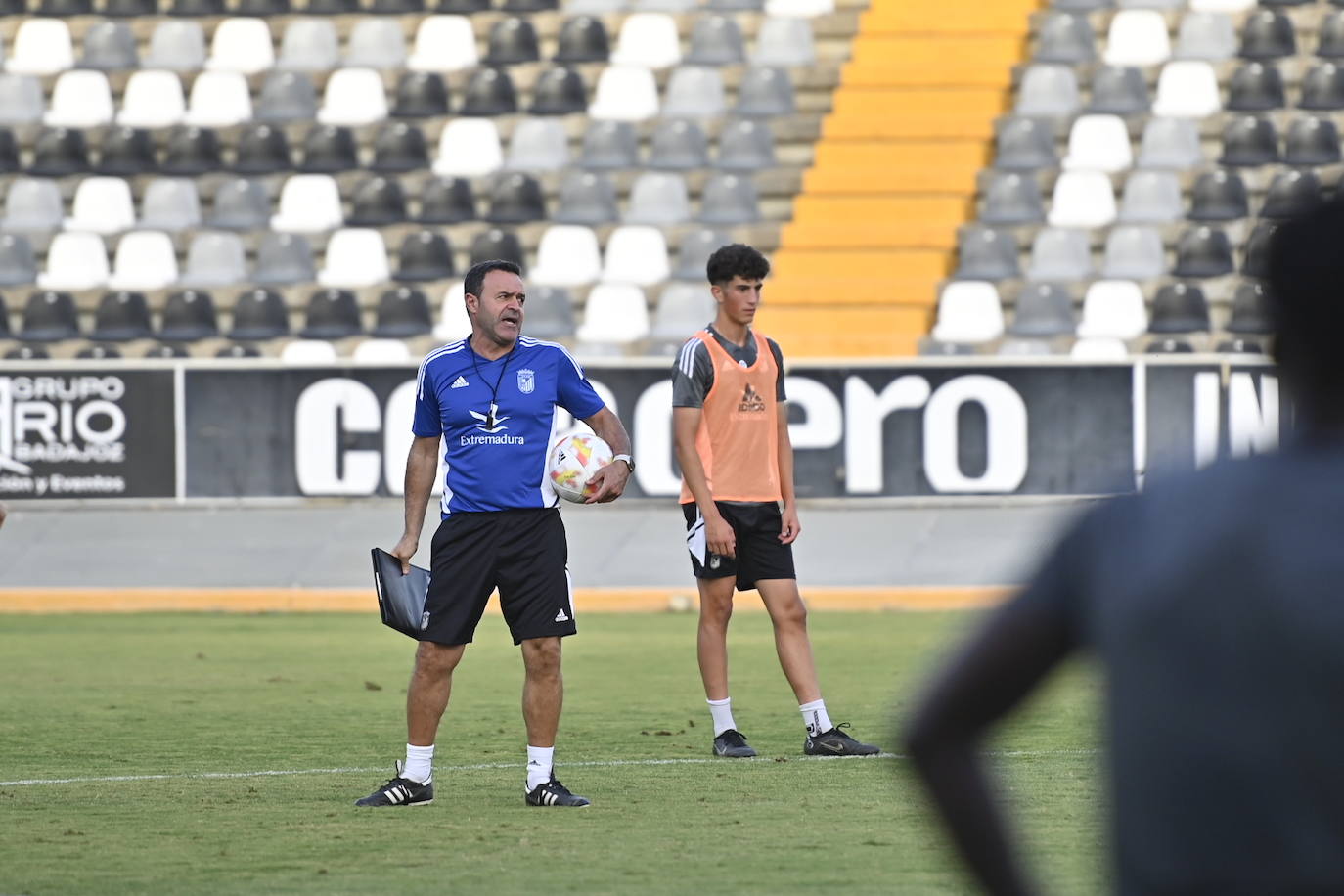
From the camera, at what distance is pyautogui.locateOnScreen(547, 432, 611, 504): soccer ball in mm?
8656

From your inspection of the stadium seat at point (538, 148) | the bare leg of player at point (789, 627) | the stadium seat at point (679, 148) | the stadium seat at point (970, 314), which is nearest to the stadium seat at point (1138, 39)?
Result: the stadium seat at point (970, 314)

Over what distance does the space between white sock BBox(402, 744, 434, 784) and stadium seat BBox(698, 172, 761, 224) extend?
16445mm

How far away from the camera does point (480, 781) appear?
927 centimetres

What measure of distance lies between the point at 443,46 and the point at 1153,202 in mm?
8395

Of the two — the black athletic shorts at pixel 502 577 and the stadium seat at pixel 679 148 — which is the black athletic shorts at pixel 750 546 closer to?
the black athletic shorts at pixel 502 577

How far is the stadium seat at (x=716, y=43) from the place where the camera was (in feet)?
87.3

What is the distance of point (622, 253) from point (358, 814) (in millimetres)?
16039

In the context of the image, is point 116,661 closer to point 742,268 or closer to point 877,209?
point 742,268

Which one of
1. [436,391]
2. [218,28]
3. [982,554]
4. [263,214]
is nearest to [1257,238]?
[982,554]

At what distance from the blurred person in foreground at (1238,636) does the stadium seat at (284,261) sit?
22.3 m

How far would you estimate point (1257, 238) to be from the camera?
22.6 m

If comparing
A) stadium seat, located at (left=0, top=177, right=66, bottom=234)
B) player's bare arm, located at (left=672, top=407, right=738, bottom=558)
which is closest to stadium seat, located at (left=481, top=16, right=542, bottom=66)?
stadium seat, located at (left=0, top=177, right=66, bottom=234)

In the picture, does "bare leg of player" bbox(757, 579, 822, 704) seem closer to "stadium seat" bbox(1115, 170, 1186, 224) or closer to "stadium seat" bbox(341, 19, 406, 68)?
"stadium seat" bbox(1115, 170, 1186, 224)

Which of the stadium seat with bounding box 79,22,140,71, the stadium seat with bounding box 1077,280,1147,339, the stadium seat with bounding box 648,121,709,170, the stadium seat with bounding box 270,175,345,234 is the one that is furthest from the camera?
the stadium seat with bounding box 79,22,140,71
